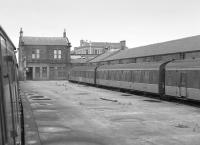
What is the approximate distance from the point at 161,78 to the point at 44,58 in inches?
2152

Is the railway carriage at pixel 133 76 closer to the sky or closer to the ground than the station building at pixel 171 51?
closer to the ground

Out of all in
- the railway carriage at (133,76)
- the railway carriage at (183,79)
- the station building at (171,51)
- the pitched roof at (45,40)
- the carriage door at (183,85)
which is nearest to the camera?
the railway carriage at (183,79)

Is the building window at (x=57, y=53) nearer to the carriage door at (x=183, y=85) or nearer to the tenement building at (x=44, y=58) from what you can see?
the tenement building at (x=44, y=58)

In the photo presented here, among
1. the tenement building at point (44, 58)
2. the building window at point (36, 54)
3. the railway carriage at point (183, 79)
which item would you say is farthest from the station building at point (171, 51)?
the building window at point (36, 54)

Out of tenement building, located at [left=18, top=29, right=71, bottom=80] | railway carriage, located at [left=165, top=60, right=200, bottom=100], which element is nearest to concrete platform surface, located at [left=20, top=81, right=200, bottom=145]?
railway carriage, located at [left=165, top=60, right=200, bottom=100]

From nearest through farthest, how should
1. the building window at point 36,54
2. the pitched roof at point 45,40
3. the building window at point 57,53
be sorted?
the building window at point 36,54 → the pitched roof at point 45,40 → the building window at point 57,53

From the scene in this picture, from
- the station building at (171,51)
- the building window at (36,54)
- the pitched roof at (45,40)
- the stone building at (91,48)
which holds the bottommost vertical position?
the station building at (171,51)

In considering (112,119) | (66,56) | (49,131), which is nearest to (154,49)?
(66,56)

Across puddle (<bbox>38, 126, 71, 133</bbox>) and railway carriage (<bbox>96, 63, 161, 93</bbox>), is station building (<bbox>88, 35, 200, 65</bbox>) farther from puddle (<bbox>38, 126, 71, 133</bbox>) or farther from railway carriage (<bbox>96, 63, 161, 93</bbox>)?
puddle (<bbox>38, 126, 71, 133</bbox>)

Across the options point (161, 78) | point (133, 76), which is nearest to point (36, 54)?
point (133, 76)

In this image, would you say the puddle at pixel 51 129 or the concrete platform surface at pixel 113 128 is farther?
the puddle at pixel 51 129

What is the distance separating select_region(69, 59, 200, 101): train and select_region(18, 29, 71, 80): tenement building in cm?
3607

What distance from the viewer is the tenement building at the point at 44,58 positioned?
77.9 m

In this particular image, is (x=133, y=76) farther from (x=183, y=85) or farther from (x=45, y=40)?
(x=45, y=40)
